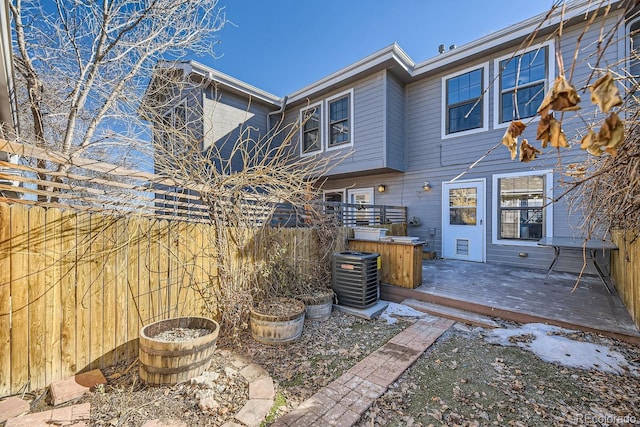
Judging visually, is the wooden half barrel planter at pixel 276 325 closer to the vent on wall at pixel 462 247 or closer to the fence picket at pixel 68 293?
the fence picket at pixel 68 293

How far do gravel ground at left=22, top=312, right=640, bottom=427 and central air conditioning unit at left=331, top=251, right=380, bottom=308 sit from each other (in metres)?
1.07

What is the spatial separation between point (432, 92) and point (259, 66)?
4824mm

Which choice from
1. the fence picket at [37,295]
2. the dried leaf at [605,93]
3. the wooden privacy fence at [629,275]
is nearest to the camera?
the dried leaf at [605,93]

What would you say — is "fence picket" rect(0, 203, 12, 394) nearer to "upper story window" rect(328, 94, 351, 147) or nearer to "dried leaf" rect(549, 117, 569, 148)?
"dried leaf" rect(549, 117, 569, 148)

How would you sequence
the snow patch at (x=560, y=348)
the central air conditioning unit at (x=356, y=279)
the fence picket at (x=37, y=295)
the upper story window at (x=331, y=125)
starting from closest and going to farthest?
the fence picket at (x=37, y=295), the snow patch at (x=560, y=348), the central air conditioning unit at (x=356, y=279), the upper story window at (x=331, y=125)

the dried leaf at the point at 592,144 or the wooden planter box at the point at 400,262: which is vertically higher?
the dried leaf at the point at 592,144

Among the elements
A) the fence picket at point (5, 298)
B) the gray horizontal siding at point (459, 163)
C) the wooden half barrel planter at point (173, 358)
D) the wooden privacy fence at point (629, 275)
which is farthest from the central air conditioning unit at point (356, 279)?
the gray horizontal siding at point (459, 163)

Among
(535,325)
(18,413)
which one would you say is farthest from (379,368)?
(18,413)

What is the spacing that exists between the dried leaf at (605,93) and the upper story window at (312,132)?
310 inches

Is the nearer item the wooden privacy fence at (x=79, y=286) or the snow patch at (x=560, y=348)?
the wooden privacy fence at (x=79, y=286)

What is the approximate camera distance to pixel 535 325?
351cm

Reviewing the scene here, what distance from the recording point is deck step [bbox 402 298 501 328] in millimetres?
3728

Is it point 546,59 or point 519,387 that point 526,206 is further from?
point 519,387

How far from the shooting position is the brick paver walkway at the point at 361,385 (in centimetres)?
217
